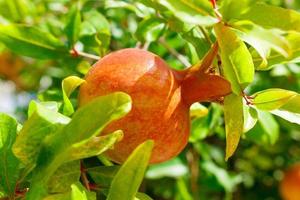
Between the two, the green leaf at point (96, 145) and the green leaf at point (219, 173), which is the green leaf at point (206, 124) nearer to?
the green leaf at point (219, 173)

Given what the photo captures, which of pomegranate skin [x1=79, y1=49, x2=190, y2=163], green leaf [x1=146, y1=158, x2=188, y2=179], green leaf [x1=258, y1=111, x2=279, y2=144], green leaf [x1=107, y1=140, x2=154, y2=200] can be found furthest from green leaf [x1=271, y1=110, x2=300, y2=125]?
green leaf [x1=146, y1=158, x2=188, y2=179]

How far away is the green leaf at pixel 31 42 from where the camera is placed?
1.17 metres

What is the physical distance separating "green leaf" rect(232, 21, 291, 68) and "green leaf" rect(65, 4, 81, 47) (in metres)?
0.52

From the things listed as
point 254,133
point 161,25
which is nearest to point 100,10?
point 161,25

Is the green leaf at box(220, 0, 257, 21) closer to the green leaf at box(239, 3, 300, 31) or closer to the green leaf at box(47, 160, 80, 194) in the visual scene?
Answer: the green leaf at box(239, 3, 300, 31)

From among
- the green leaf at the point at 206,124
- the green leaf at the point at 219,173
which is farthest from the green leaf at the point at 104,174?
the green leaf at the point at 219,173

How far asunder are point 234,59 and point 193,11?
105 mm

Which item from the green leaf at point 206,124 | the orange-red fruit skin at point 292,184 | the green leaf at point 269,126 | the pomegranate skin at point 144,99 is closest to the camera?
the pomegranate skin at point 144,99

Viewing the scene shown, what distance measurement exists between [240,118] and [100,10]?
2.62 feet

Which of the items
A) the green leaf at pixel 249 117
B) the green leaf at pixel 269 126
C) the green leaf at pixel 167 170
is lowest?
the green leaf at pixel 167 170

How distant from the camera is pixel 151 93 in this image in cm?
84

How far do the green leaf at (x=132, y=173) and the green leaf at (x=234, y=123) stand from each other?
17cm

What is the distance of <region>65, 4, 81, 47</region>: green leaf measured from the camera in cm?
124

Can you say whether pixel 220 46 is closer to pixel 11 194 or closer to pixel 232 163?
pixel 11 194
